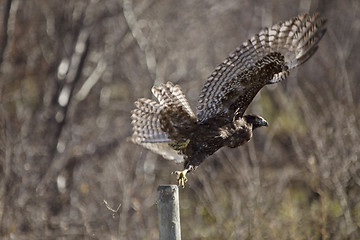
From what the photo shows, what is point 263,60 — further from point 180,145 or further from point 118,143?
point 118,143

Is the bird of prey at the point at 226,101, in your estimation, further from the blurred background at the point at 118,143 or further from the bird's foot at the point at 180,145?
the blurred background at the point at 118,143

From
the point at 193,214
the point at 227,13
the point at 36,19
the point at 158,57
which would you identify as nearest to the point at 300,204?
the point at 193,214

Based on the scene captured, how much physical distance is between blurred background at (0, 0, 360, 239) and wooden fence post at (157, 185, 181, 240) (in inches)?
104

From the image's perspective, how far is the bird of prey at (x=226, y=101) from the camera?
454 cm

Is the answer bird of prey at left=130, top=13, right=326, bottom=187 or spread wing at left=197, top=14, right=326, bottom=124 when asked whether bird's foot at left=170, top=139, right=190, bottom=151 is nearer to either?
bird of prey at left=130, top=13, right=326, bottom=187

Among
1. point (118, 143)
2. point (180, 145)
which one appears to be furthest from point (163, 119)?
point (118, 143)

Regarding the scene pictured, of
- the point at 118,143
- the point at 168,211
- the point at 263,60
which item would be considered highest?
the point at 118,143

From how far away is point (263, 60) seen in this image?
4625 millimetres

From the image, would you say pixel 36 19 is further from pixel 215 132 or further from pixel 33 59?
pixel 215 132

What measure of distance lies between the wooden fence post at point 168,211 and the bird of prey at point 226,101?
2.93 feet

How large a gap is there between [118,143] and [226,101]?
352cm

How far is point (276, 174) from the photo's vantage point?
9.90m

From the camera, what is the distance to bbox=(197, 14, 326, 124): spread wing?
450 cm

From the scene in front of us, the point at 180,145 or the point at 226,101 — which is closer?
the point at 226,101
